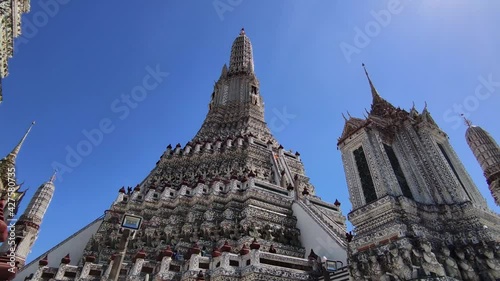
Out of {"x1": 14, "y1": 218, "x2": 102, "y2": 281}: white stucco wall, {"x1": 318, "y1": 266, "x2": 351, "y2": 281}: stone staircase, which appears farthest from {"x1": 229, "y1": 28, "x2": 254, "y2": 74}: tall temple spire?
{"x1": 318, "y1": 266, "x2": 351, "y2": 281}: stone staircase

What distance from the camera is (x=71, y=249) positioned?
16.5m

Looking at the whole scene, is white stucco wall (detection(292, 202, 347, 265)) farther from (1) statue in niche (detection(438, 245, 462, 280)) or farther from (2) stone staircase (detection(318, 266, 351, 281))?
(1) statue in niche (detection(438, 245, 462, 280))

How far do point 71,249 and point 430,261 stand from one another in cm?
1581

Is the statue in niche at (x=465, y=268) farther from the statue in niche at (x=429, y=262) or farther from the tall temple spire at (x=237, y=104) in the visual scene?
the tall temple spire at (x=237, y=104)

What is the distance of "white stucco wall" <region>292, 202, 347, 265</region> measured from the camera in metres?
13.1

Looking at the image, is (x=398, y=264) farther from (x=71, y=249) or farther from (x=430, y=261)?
(x=71, y=249)

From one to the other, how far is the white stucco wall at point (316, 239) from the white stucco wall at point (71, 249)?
10.8 meters

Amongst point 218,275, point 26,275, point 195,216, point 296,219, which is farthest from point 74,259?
point 296,219

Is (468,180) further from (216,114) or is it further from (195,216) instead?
(216,114)

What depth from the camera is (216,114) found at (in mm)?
33281

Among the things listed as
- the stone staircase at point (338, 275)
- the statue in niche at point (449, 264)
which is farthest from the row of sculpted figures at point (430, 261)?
the stone staircase at point (338, 275)

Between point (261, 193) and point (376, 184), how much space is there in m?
8.74

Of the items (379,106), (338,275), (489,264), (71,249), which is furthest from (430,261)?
(71,249)

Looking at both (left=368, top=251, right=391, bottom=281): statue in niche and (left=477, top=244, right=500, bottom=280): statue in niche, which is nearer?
(left=477, top=244, right=500, bottom=280): statue in niche
